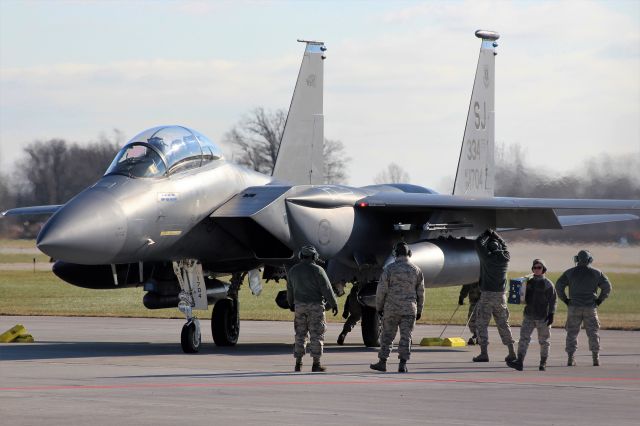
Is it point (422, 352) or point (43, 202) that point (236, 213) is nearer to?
point (422, 352)

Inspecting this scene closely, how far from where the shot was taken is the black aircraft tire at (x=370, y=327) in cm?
1969

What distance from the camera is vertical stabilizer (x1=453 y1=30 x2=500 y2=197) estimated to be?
78.4 ft

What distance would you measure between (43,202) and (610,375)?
35.1 m

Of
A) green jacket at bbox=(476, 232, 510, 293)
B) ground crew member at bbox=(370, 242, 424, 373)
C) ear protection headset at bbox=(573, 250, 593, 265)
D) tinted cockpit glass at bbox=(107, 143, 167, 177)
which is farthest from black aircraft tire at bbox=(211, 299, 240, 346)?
ear protection headset at bbox=(573, 250, 593, 265)

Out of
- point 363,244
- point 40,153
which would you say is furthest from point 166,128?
point 40,153

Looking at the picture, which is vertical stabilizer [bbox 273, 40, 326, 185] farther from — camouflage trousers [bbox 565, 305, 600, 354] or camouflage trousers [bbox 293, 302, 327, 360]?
camouflage trousers [bbox 293, 302, 327, 360]

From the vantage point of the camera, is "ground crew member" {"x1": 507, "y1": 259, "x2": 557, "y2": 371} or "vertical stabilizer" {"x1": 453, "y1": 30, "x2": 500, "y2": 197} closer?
"ground crew member" {"x1": 507, "y1": 259, "x2": 557, "y2": 371}

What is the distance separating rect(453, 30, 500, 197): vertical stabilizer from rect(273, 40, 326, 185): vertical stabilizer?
2.80 metres

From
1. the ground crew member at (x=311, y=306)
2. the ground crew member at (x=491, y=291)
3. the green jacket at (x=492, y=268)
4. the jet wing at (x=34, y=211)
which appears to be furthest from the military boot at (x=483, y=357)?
the jet wing at (x=34, y=211)

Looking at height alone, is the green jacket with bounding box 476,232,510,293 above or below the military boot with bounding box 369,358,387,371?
above

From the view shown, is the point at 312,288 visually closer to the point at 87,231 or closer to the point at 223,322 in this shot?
the point at 87,231

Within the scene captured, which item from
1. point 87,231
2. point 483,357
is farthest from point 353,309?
point 87,231

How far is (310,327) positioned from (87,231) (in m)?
3.02

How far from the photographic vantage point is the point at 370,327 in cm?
1972
